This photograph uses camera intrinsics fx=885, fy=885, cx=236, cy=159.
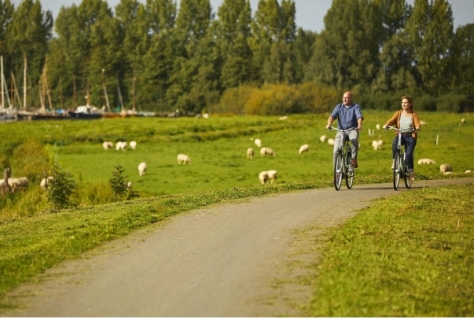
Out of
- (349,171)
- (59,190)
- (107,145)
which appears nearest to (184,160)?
(107,145)

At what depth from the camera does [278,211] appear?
1664cm

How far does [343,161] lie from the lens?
2069 centimetres

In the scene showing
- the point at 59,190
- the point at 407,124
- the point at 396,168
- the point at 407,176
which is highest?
the point at 407,124

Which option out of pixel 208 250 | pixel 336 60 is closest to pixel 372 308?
pixel 208 250

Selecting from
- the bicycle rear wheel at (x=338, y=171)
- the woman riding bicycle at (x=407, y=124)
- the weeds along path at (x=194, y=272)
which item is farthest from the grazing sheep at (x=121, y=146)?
the weeds along path at (x=194, y=272)

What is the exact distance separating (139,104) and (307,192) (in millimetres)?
125990

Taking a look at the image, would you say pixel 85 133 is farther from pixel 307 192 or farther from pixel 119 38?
pixel 119 38

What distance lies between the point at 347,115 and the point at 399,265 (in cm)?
945

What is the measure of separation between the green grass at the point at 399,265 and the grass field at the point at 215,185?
0.03 m

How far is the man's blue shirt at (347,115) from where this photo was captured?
2044cm

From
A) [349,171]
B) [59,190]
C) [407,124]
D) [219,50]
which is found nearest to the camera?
[407,124]

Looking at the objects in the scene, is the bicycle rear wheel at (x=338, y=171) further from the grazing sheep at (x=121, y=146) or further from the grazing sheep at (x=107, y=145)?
the grazing sheep at (x=107, y=145)

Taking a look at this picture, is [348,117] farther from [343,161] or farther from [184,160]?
[184,160]

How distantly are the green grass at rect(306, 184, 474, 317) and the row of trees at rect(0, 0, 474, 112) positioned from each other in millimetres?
86846
